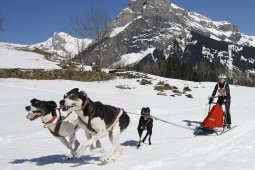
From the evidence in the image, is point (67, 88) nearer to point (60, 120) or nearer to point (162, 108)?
point (162, 108)

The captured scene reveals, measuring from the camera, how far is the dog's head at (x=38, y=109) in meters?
7.70

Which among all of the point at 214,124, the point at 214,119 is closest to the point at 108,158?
the point at 214,124

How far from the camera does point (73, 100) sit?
753cm

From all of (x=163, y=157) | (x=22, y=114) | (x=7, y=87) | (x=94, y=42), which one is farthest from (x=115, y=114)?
(x=94, y=42)

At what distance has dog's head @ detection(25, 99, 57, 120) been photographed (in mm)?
7701

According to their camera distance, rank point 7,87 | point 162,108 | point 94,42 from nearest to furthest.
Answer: point 162,108 → point 7,87 → point 94,42

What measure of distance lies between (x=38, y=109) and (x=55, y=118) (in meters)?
0.53

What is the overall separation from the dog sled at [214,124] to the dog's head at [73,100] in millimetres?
5957

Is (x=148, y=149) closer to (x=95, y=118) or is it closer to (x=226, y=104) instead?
(x=95, y=118)

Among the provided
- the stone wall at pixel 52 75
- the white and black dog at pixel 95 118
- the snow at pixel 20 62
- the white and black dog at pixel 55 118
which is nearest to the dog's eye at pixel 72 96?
the white and black dog at pixel 95 118

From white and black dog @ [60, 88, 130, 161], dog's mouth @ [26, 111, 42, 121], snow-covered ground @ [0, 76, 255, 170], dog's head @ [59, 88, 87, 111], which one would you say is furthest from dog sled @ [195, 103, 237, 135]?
dog's mouth @ [26, 111, 42, 121]

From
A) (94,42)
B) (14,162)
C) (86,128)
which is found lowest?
(14,162)

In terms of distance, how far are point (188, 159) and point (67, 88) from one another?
23.0 metres

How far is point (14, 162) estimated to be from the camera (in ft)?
30.4
